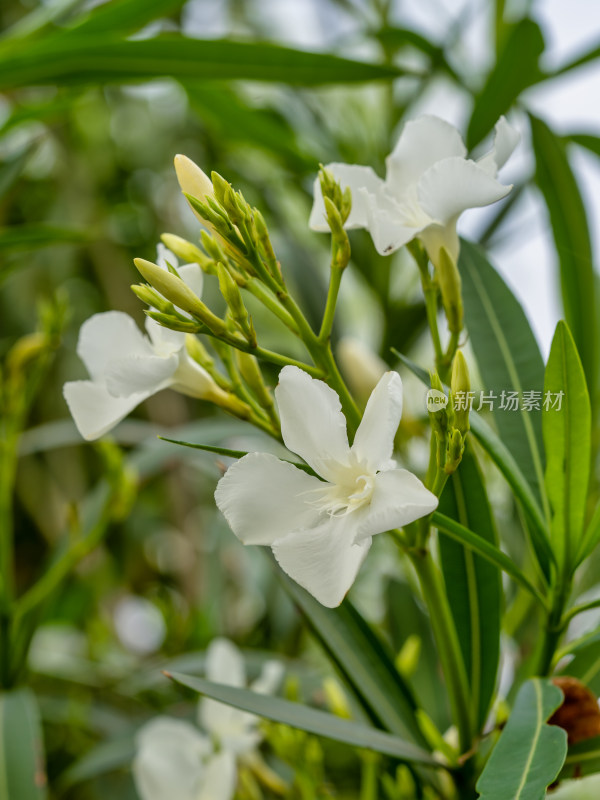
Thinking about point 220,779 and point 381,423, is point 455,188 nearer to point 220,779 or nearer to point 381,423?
point 381,423

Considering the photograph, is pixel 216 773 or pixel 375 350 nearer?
pixel 216 773

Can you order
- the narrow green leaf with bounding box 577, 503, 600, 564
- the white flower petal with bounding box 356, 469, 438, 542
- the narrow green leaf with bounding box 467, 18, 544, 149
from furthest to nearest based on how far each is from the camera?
1. the narrow green leaf with bounding box 467, 18, 544, 149
2. the narrow green leaf with bounding box 577, 503, 600, 564
3. the white flower petal with bounding box 356, 469, 438, 542

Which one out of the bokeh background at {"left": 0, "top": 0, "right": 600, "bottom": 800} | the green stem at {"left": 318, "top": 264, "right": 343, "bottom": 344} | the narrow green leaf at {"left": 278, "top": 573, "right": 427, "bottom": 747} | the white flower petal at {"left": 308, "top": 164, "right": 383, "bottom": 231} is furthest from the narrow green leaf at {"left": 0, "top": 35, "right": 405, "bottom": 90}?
the narrow green leaf at {"left": 278, "top": 573, "right": 427, "bottom": 747}

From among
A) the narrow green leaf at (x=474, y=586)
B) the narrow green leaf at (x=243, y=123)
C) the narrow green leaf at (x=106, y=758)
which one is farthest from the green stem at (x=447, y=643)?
the narrow green leaf at (x=243, y=123)

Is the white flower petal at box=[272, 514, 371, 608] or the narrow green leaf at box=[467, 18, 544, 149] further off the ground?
the narrow green leaf at box=[467, 18, 544, 149]

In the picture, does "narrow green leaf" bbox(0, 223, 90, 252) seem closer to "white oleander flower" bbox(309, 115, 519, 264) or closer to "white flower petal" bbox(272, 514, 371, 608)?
"white oleander flower" bbox(309, 115, 519, 264)

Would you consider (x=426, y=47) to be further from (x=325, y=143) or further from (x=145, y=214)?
(x=145, y=214)

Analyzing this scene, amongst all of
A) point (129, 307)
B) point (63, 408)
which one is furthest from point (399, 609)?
point (63, 408)
